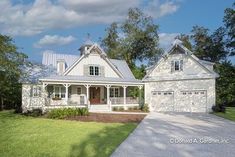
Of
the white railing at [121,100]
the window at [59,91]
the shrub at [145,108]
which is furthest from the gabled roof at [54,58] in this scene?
the shrub at [145,108]

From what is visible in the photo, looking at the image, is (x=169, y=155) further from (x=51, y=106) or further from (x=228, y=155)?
(x=51, y=106)

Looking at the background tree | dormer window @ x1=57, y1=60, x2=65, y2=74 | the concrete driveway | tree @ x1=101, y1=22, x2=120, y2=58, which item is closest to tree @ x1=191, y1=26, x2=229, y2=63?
the background tree

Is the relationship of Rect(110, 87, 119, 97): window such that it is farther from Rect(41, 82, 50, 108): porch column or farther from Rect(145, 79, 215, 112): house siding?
Rect(41, 82, 50, 108): porch column

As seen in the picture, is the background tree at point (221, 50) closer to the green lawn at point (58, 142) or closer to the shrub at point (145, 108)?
the shrub at point (145, 108)

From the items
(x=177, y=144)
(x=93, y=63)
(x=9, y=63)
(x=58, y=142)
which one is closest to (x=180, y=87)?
(x=93, y=63)

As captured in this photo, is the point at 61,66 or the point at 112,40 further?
the point at 112,40

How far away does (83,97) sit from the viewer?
3369 cm

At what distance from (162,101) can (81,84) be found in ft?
29.4

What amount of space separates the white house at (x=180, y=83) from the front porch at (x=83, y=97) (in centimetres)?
230

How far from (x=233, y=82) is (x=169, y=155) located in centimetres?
3639

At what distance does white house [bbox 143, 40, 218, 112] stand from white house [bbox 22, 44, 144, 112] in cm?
216

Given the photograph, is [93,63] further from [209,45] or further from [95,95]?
[209,45]

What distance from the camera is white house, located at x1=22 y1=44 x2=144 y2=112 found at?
1241 inches

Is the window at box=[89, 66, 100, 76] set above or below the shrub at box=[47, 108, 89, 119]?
above
